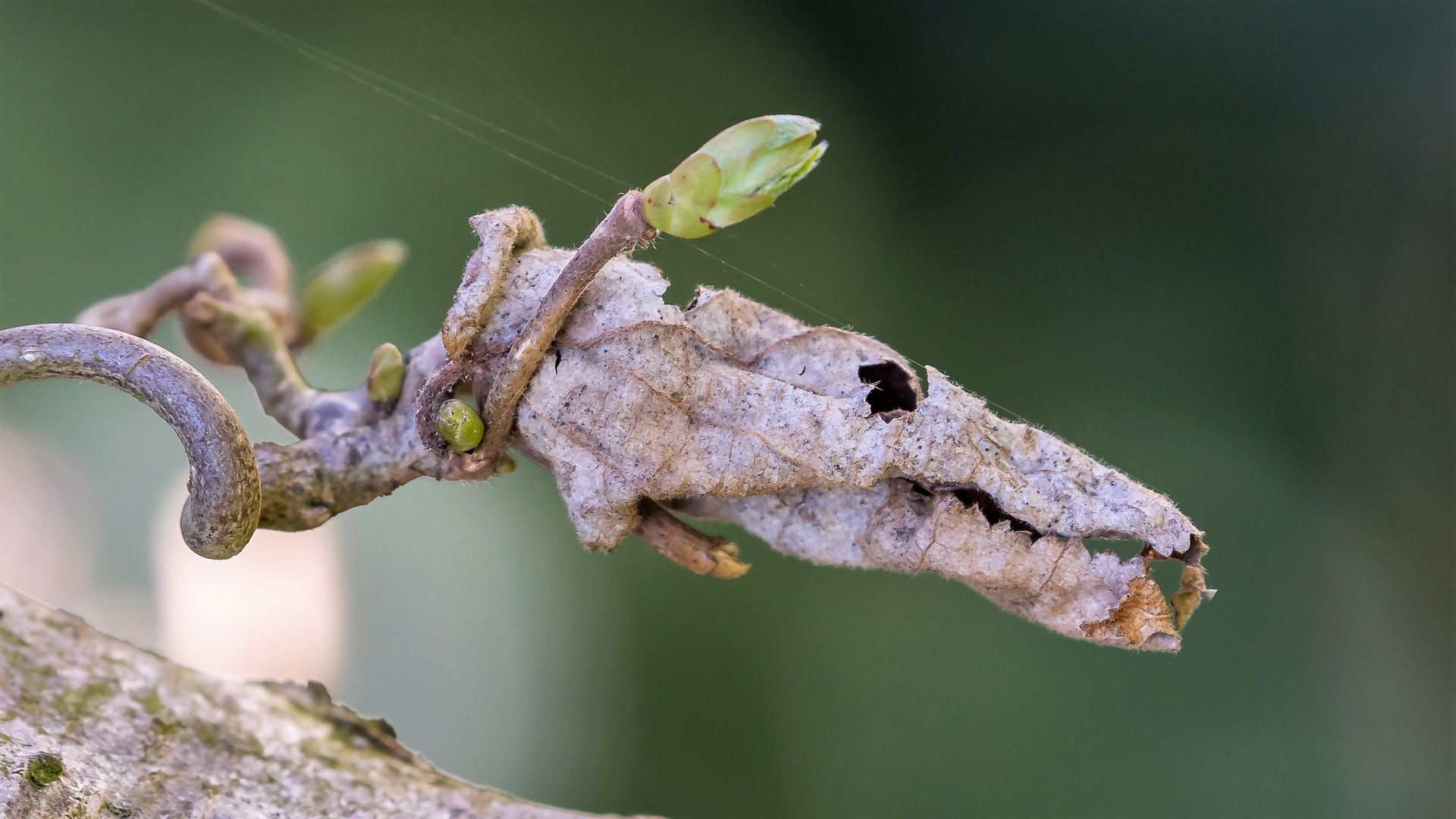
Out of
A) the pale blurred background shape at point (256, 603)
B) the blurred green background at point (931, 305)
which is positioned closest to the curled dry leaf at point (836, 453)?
the blurred green background at point (931, 305)

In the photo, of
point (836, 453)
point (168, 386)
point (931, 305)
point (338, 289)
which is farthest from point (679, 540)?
point (931, 305)

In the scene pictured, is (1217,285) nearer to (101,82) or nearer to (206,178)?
(206,178)

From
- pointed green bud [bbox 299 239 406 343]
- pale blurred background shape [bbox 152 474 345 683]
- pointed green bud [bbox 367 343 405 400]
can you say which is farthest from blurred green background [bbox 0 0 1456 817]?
pointed green bud [bbox 367 343 405 400]

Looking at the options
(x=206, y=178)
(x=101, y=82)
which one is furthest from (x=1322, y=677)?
(x=101, y=82)

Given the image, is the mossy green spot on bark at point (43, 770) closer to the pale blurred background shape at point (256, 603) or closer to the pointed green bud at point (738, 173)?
the pointed green bud at point (738, 173)

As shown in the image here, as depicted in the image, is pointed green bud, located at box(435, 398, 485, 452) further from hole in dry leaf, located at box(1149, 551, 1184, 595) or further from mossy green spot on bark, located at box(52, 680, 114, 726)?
hole in dry leaf, located at box(1149, 551, 1184, 595)

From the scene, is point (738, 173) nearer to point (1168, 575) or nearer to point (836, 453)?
point (836, 453)
